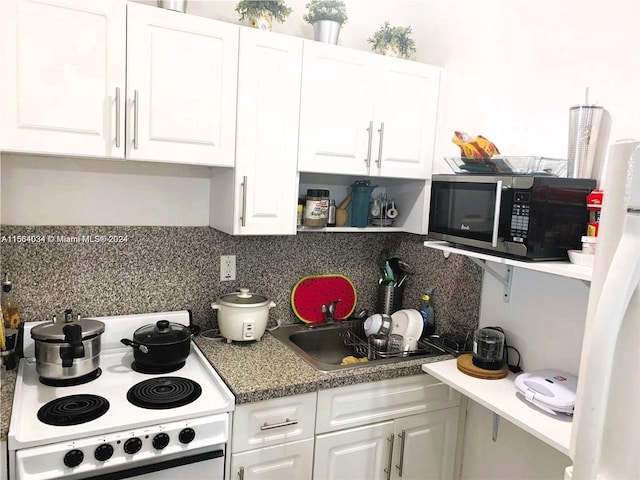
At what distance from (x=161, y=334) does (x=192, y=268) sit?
1.36 ft

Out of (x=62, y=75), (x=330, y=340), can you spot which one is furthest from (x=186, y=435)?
(x=62, y=75)

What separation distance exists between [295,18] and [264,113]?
2.20 ft

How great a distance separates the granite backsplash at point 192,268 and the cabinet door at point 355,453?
61cm

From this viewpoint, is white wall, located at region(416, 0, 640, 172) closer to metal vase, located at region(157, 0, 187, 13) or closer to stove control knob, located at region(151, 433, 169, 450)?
metal vase, located at region(157, 0, 187, 13)

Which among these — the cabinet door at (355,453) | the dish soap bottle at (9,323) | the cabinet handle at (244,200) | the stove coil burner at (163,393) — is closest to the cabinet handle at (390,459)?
the cabinet door at (355,453)

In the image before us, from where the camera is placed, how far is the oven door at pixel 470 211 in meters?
1.63

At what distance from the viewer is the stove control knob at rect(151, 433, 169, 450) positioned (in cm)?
148

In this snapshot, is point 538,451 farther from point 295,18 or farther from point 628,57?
point 295,18

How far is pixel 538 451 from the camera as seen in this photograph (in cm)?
182

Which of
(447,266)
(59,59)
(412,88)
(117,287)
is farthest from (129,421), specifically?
(412,88)

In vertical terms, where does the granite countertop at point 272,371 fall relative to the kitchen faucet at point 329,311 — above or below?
below

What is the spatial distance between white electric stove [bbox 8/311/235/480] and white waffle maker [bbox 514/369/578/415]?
3.28 feet

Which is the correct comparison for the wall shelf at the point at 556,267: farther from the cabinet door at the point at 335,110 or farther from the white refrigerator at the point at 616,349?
the cabinet door at the point at 335,110

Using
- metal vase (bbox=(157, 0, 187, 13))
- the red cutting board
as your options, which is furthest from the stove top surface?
metal vase (bbox=(157, 0, 187, 13))
